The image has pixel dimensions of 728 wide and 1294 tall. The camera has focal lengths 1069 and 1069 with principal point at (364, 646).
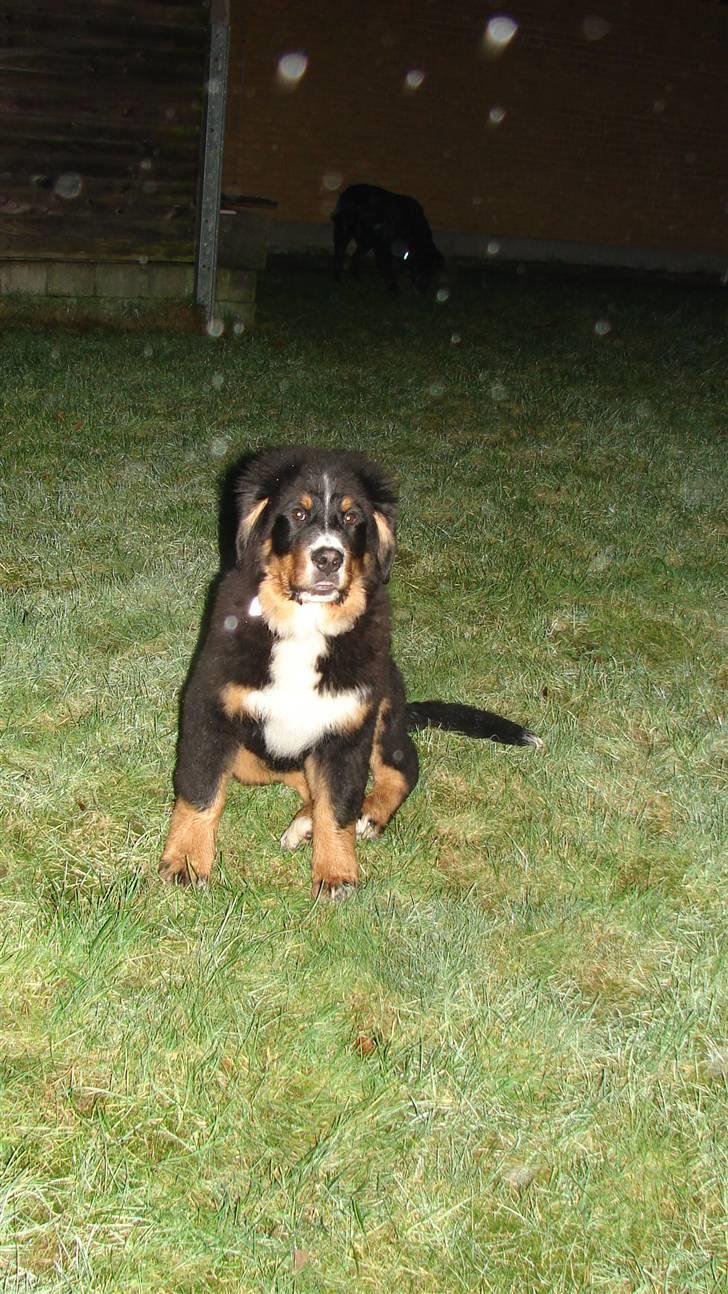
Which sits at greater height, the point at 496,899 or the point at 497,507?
the point at 497,507

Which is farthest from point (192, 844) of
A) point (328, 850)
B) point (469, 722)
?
point (469, 722)

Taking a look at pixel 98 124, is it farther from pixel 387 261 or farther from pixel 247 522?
pixel 247 522

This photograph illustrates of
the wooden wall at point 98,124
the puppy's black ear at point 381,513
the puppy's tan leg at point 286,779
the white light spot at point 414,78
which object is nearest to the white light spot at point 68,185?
the wooden wall at point 98,124

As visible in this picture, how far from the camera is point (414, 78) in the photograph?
712 inches

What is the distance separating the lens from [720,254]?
22250 mm

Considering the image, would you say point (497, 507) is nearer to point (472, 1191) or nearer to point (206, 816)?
point (206, 816)

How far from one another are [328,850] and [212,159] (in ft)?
27.8

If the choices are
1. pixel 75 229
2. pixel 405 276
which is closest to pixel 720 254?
pixel 405 276

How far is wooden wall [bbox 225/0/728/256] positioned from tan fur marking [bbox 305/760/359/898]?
55.1 ft

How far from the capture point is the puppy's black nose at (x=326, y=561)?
2.78 metres

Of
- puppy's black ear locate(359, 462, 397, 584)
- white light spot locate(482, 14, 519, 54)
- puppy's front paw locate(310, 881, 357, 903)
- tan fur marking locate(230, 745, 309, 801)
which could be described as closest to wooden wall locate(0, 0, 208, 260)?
puppy's black ear locate(359, 462, 397, 584)

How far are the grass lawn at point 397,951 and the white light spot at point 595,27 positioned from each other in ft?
55.1

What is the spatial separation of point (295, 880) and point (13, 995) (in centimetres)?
85

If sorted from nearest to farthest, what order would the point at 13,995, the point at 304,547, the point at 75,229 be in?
the point at 13,995
the point at 304,547
the point at 75,229
